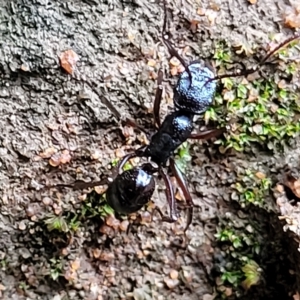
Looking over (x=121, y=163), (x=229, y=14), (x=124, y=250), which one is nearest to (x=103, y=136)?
(x=121, y=163)

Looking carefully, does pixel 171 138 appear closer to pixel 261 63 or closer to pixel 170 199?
pixel 170 199

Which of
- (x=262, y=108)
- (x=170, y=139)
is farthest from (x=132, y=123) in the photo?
(x=262, y=108)

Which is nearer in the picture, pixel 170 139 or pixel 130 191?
pixel 130 191

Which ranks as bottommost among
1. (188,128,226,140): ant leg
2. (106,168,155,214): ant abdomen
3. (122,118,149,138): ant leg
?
(106,168,155,214): ant abdomen

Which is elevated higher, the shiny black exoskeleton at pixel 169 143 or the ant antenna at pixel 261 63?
the ant antenna at pixel 261 63

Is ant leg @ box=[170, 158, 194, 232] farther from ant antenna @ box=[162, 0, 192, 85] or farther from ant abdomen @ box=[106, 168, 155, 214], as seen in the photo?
ant antenna @ box=[162, 0, 192, 85]

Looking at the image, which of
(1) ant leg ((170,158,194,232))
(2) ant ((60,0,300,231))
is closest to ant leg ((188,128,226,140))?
(2) ant ((60,0,300,231))

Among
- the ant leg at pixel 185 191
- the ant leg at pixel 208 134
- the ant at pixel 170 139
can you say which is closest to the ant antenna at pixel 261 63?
the ant at pixel 170 139

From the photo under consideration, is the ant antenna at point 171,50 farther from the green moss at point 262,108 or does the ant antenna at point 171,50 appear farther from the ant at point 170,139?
the green moss at point 262,108
